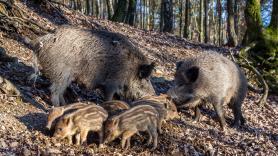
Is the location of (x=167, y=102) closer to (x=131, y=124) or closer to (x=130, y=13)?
(x=131, y=124)

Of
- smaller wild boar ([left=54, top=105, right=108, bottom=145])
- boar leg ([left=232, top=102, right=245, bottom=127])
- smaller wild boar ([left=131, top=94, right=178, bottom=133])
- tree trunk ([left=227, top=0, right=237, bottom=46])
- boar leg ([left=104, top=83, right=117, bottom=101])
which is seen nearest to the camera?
smaller wild boar ([left=54, top=105, right=108, bottom=145])

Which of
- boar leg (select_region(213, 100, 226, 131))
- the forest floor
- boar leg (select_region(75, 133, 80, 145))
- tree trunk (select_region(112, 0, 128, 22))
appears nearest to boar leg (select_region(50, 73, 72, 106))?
the forest floor

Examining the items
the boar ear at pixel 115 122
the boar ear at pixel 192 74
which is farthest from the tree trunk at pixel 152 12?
the boar ear at pixel 115 122

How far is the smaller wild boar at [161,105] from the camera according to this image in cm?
685

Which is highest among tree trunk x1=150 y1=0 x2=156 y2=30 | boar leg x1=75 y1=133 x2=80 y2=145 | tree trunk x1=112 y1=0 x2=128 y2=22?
tree trunk x1=112 y1=0 x2=128 y2=22

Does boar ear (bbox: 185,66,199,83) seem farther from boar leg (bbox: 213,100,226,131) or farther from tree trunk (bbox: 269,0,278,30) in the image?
tree trunk (bbox: 269,0,278,30)

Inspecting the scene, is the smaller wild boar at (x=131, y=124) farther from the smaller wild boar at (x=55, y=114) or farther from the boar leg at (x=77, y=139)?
the smaller wild boar at (x=55, y=114)

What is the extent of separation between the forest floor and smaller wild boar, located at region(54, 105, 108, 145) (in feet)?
0.43

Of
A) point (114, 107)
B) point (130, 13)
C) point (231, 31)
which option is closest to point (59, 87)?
point (114, 107)

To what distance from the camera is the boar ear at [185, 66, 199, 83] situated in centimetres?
803

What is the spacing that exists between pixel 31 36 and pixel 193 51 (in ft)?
21.0

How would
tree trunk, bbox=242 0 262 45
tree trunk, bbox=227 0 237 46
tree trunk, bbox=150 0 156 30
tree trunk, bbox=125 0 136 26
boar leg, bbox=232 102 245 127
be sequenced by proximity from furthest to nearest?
tree trunk, bbox=150 0 156 30
tree trunk, bbox=125 0 136 26
tree trunk, bbox=227 0 237 46
tree trunk, bbox=242 0 262 45
boar leg, bbox=232 102 245 127

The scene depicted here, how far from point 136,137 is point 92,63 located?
180 centimetres

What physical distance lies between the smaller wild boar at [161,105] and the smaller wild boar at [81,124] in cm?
103
